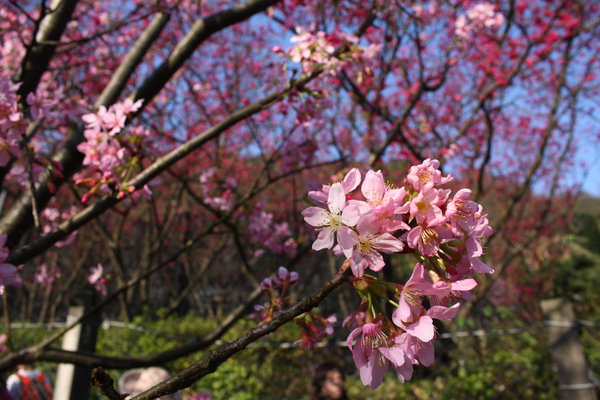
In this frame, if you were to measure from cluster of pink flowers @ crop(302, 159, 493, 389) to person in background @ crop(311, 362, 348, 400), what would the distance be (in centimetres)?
286

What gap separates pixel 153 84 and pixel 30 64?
728mm

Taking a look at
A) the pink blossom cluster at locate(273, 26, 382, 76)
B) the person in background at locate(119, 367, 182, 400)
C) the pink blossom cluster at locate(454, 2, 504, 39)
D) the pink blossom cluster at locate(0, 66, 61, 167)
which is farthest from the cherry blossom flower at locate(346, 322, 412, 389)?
the pink blossom cluster at locate(454, 2, 504, 39)

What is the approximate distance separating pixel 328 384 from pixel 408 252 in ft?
9.95

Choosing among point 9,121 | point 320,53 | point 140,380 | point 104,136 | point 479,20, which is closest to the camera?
point 9,121

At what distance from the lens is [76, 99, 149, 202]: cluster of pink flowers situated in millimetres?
1620

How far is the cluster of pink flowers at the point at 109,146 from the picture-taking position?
162cm

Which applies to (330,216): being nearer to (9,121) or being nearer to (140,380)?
(9,121)

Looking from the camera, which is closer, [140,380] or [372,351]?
[372,351]

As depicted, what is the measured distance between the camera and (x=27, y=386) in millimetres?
3387

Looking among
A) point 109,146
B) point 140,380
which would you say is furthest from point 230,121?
point 140,380

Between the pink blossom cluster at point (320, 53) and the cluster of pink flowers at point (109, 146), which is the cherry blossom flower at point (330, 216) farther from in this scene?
the pink blossom cluster at point (320, 53)

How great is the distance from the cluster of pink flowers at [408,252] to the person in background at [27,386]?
3.30m

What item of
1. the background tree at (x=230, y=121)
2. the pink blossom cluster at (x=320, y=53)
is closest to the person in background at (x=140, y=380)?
the background tree at (x=230, y=121)

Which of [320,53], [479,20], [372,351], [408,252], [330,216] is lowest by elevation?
[372,351]
